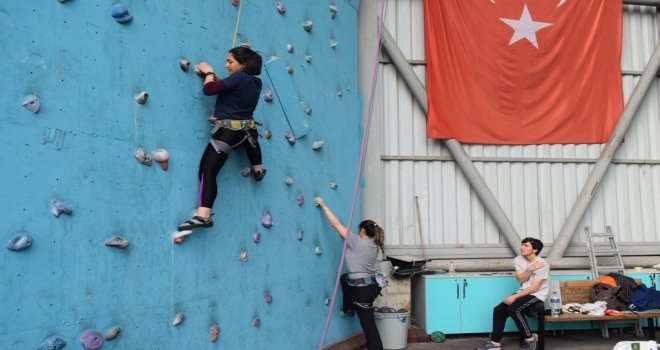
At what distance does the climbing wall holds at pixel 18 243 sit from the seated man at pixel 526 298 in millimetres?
4464

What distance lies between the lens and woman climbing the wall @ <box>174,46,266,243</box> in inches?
139

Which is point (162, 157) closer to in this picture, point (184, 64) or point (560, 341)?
point (184, 64)

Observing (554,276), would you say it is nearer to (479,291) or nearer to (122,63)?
(479,291)

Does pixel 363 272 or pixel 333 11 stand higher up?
pixel 333 11

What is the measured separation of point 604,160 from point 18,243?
6.78 meters

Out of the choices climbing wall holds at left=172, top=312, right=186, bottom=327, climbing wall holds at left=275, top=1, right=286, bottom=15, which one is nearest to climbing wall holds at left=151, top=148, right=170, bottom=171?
climbing wall holds at left=172, top=312, right=186, bottom=327

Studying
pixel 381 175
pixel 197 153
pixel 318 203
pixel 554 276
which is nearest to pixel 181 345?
pixel 197 153

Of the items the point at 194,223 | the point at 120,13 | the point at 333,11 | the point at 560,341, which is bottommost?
the point at 560,341

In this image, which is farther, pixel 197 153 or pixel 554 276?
pixel 554 276

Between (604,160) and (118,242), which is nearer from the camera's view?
(118,242)

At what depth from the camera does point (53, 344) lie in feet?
8.91

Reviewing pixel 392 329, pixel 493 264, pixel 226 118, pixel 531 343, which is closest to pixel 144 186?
pixel 226 118

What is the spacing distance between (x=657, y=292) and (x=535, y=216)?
1652mm

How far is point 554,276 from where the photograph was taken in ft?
21.7
